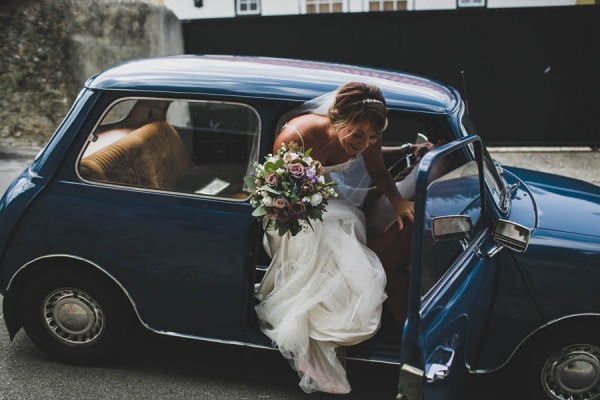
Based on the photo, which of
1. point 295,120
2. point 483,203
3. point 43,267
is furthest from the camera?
point 43,267

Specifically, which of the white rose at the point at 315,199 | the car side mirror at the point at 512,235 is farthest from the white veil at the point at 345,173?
the car side mirror at the point at 512,235

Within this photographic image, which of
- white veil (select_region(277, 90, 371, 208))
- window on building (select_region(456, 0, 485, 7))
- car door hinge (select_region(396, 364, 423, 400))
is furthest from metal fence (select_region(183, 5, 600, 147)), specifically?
car door hinge (select_region(396, 364, 423, 400))

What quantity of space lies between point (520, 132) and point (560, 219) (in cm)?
732

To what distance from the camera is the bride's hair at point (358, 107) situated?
317cm

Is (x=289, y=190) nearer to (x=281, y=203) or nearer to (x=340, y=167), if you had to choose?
(x=281, y=203)

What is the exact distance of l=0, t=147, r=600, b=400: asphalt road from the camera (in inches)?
141

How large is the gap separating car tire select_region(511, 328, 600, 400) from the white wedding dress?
0.83m

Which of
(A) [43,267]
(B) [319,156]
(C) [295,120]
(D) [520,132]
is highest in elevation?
(C) [295,120]

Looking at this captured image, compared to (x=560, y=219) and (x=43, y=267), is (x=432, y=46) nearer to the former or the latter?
(x=560, y=219)

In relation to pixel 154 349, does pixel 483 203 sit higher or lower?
higher

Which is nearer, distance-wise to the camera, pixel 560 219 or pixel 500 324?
pixel 500 324

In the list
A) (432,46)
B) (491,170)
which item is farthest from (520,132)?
(491,170)

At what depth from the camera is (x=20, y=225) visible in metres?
3.52

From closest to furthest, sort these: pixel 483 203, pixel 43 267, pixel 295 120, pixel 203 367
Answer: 1. pixel 483 203
2. pixel 295 120
3. pixel 43 267
4. pixel 203 367
